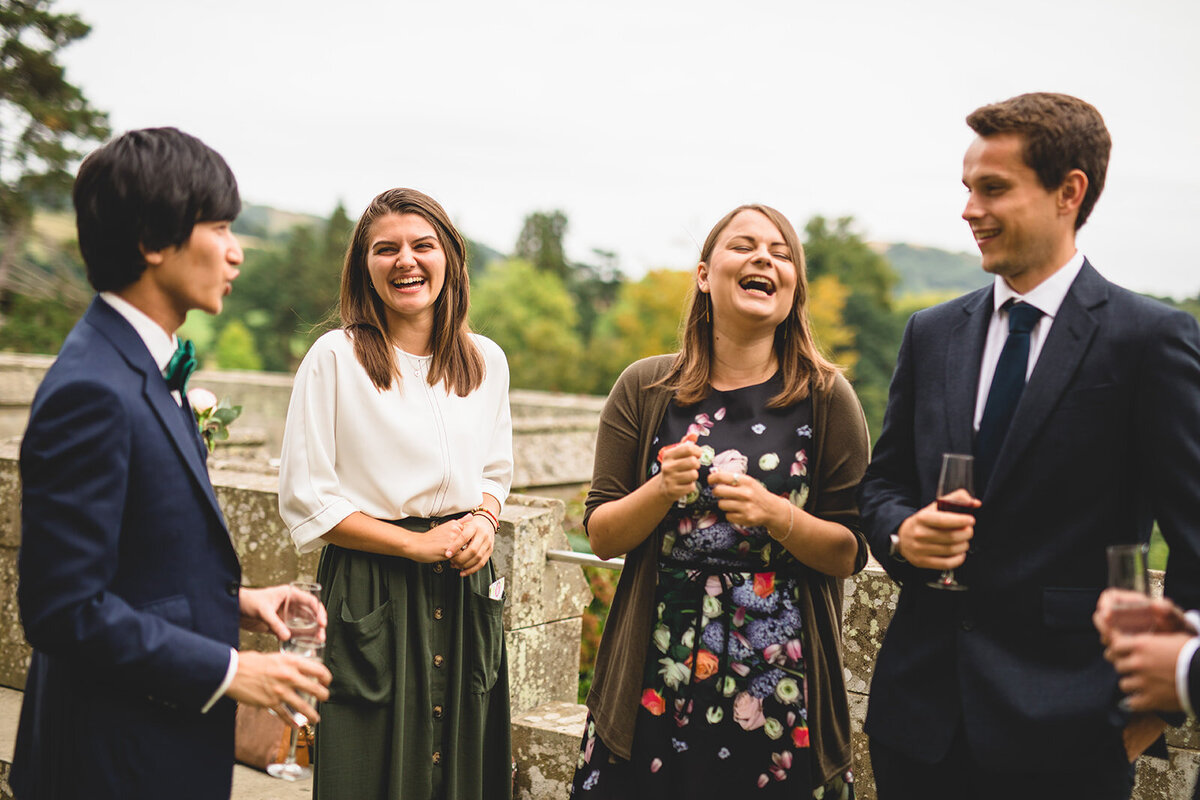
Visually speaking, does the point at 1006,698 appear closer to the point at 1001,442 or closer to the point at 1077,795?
the point at 1077,795

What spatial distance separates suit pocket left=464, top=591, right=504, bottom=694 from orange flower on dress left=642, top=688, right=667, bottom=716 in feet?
2.15

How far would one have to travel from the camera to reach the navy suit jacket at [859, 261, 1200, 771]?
2.21 meters

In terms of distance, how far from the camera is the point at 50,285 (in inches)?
903

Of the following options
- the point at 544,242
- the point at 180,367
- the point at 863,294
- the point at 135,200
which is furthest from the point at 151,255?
the point at 544,242

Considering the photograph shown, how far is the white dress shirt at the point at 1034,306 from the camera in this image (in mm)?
Answer: 2404

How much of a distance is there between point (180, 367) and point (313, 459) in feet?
3.09

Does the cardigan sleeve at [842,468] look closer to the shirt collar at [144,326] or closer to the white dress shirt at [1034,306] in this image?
the white dress shirt at [1034,306]

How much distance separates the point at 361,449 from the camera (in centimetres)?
318

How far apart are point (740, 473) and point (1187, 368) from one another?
1126mm

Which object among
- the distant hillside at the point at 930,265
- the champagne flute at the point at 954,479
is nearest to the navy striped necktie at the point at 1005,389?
the champagne flute at the point at 954,479

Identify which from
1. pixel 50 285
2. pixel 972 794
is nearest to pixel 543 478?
pixel 972 794

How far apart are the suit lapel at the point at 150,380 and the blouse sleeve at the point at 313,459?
876 millimetres

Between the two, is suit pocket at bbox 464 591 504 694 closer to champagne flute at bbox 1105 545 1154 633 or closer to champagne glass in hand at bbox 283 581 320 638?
champagne glass in hand at bbox 283 581 320 638

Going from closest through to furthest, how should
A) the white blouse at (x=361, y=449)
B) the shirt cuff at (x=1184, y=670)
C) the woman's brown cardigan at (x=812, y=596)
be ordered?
the shirt cuff at (x=1184, y=670) → the woman's brown cardigan at (x=812, y=596) → the white blouse at (x=361, y=449)
